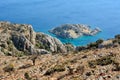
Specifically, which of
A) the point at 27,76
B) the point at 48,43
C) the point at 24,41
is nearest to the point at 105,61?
the point at 27,76

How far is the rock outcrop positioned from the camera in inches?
3652

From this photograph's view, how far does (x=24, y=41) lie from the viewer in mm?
99375

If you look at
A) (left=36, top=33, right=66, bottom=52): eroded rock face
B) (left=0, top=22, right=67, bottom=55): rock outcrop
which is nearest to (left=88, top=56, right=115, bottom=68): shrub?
(left=0, top=22, right=67, bottom=55): rock outcrop

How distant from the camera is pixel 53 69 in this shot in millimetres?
21484

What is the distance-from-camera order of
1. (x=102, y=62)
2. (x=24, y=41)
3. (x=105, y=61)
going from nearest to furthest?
1. (x=102, y=62)
2. (x=105, y=61)
3. (x=24, y=41)

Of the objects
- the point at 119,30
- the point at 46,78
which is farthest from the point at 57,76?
the point at 119,30

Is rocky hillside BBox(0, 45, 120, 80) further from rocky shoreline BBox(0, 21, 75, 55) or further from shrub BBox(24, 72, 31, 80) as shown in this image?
rocky shoreline BBox(0, 21, 75, 55)

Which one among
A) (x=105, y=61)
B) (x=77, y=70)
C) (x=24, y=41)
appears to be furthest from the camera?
(x=24, y=41)

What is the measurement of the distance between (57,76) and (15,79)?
3.00 metres

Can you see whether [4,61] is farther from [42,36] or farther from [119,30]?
[119,30]

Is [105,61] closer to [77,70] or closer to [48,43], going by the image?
[77,70]

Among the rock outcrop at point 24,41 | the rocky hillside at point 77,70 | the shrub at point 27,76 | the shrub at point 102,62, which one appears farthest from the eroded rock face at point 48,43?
the shrub at point 102,62

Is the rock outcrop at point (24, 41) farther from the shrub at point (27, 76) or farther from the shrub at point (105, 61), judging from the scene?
the shrub at point (105, 61)

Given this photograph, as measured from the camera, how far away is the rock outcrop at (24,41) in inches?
3652
